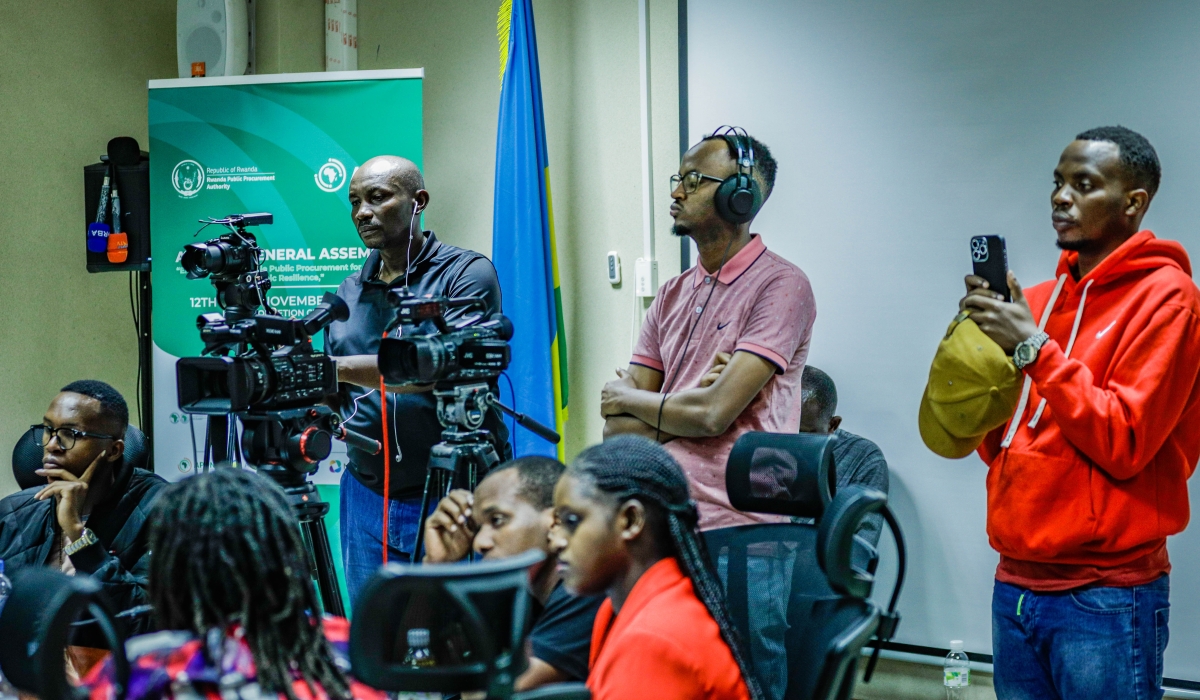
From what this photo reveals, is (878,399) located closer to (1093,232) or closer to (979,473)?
(979,473)

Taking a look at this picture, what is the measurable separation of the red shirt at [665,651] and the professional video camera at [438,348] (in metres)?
0.63

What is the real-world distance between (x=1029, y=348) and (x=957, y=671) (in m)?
1.63

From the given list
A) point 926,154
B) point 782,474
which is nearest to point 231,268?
point 782,474

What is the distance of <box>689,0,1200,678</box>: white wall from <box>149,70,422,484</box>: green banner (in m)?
1.16

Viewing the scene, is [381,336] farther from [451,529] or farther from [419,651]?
[419,651]

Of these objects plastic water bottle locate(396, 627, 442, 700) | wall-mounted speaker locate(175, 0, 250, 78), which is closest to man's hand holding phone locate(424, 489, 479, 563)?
plastic water bottle locate(396, 627, 442, 700)

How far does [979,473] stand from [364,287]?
1.91 meters

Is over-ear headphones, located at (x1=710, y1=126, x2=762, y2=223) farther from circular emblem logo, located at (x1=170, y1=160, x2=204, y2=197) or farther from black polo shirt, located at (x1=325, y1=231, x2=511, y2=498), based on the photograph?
circular emblem logo, located at (x1=170, y1=160, x2=204, y2=197)

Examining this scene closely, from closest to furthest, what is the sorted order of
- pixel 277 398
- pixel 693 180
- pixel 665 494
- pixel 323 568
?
pixel 665 494 → pixel 277 398 → pixel 323 568 → pixel 693 180

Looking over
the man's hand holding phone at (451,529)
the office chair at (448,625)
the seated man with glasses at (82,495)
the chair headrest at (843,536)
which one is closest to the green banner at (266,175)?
the seated man with glasses at (82,495)

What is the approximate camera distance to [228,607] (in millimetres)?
1252

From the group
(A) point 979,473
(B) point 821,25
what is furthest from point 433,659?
(B) point 821,25

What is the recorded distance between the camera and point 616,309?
396 cm

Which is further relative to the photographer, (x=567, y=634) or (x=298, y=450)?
(x=298, y=450)
